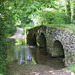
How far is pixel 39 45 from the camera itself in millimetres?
13477

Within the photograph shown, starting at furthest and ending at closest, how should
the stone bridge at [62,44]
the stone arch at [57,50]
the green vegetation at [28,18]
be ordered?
1. the stone arch at [57,50]
2. the stone bridge at [62,44]
3. the green vegetation at [28,18]

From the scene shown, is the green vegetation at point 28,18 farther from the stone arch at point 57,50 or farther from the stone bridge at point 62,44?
the stone arch at point 57,50

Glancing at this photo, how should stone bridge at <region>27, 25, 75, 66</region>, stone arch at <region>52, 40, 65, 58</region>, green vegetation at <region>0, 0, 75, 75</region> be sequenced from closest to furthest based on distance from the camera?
green vegetation at <region>0, 0, 75, 75</region> < stone bridge at <region>27, 25, 75, 66</region> < stone arch at <region>52, 40, 65, 58</region>

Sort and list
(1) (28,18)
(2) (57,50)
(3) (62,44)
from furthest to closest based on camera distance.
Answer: (2) (57,50)
(3) (62,44)
(1) (28,18)

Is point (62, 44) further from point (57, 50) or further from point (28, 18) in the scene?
point (28, 18)

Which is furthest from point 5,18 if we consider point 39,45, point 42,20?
point 39,45

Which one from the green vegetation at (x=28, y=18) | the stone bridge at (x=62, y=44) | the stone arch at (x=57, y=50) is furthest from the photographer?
the stone arch at (x=57, y=50)

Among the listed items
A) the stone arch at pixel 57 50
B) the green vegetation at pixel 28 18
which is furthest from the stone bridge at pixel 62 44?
the green vegetation at pixel 28 18

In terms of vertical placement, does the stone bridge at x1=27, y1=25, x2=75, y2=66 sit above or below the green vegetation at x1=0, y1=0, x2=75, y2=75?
below

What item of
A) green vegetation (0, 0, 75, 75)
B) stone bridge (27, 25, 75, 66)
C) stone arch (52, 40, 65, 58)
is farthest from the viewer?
stone arch (52, 40, 65, 58)

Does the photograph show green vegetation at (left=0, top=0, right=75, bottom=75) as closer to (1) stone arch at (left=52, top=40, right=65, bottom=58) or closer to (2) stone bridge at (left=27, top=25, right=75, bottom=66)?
(2) stone bridge at (left=27, top=25, right=75, bottom=66)

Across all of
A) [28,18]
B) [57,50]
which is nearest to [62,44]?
[57,50]

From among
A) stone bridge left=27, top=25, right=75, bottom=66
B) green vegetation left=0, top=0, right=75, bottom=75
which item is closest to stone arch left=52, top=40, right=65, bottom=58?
stone bridge left=27, top=25, right=75, bottom=66

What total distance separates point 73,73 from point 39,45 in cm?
874
